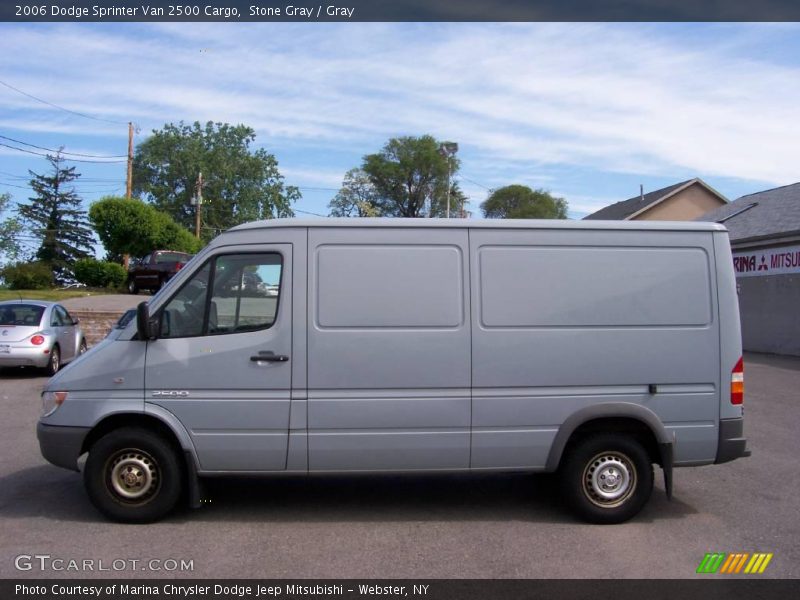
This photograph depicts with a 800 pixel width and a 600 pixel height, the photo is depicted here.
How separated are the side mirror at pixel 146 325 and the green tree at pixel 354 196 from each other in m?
51.6

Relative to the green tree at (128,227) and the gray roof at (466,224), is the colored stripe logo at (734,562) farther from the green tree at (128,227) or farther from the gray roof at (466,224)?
the green tree at (128,227)

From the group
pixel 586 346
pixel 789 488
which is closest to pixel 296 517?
pixel 586 346

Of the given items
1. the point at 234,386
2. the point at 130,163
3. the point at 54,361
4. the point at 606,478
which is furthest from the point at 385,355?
the point at 130,163

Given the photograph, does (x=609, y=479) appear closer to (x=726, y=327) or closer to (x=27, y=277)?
(x=726, y=327)

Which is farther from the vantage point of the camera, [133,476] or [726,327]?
[726,327]

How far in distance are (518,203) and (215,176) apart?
26395mm

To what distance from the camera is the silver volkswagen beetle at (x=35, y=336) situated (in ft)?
45.8

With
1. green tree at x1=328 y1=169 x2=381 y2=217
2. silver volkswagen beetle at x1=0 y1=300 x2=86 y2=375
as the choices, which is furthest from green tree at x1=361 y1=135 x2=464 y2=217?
silver volkswagen beetle at x1=0 y1=300 x2=86 y2=375

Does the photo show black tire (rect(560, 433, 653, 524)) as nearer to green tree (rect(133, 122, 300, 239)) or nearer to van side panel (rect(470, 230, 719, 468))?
van side panel (rect(470, 230, 719, 468))

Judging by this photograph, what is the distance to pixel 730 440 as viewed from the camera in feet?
20.6

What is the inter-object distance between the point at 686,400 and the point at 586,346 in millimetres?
942

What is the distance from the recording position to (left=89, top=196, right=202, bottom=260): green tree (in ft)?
122

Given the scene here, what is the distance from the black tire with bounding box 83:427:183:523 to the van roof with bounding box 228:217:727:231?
6.12ft
